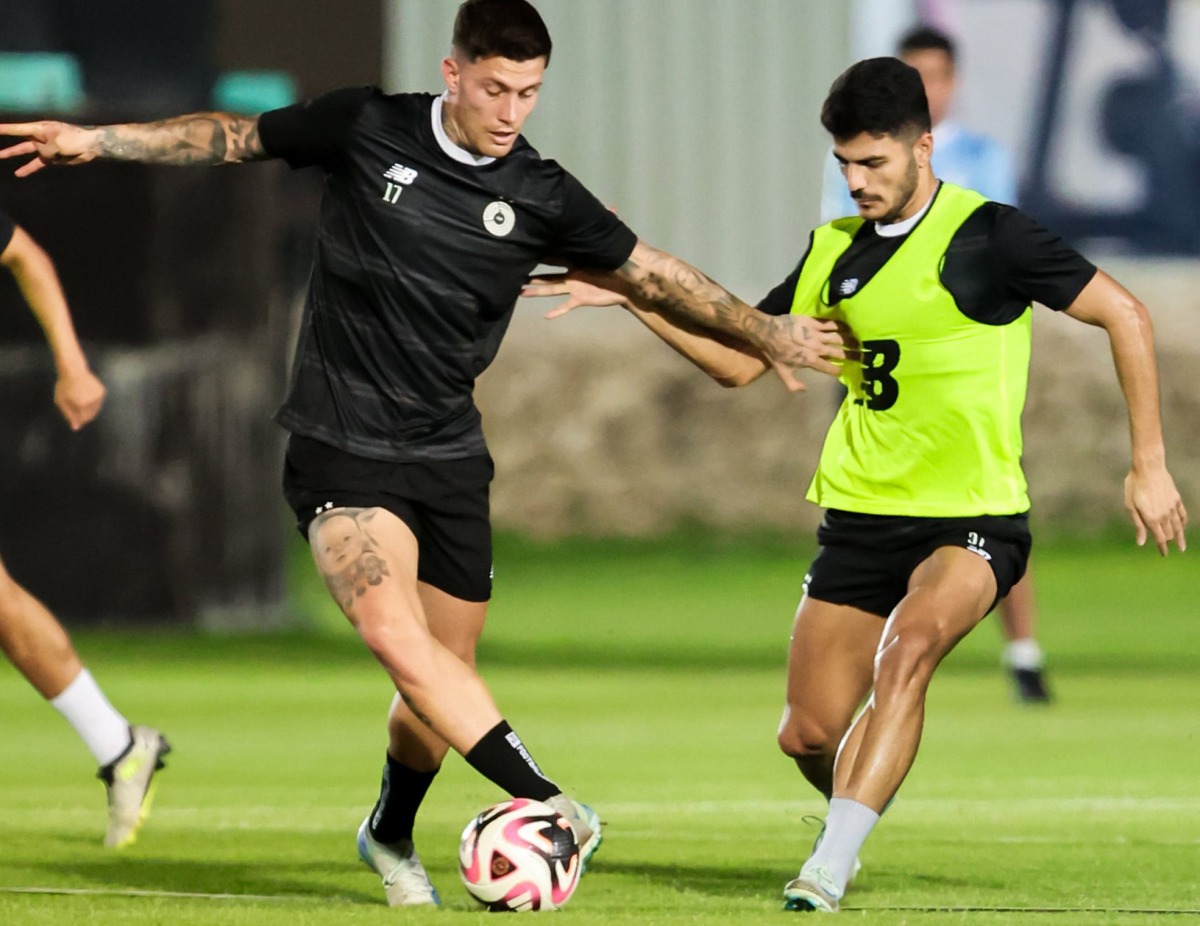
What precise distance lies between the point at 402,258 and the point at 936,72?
5.12 meters

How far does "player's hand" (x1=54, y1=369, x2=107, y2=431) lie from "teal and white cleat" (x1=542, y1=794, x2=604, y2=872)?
280 centimetres

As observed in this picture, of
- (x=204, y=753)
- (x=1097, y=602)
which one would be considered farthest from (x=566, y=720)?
(x=1097, y=602)

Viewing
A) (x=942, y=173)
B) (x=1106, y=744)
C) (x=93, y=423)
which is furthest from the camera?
(x=93, y=423)

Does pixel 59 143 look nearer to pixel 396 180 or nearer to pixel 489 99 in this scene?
pixel 396 180

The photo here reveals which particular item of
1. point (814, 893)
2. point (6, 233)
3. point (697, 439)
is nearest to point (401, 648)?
point (814, 893)

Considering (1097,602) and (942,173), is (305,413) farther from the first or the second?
(1097,602)

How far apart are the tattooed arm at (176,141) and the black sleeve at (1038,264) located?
2.08m

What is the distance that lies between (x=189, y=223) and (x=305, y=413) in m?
8.45

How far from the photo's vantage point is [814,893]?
6309 mm

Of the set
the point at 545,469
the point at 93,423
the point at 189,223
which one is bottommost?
the point at 545,469

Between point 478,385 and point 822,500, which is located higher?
point 822,500

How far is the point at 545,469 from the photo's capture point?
20859mm

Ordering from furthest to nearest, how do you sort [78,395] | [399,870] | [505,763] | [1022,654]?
1. [1022,654]
2. [78,395]
3. [399,870]
4. [505,763]

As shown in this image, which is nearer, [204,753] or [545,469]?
[204,753]
